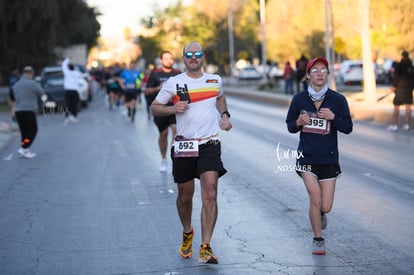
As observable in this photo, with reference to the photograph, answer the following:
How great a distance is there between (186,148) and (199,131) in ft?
0.60

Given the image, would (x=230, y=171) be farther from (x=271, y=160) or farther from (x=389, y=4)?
(x=389, y=4)

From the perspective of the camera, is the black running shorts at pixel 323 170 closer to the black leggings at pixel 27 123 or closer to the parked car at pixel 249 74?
the black leggings at pixel 27 123

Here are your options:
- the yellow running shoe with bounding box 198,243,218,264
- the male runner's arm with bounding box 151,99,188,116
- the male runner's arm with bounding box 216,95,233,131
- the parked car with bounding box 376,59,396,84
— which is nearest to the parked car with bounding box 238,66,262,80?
the parked car with bounding box 376,59,396,84

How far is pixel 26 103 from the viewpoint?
1623cm

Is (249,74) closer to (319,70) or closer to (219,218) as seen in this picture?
(219,218)

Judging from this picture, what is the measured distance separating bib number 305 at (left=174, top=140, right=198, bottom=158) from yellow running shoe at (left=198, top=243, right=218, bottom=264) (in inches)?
30.6

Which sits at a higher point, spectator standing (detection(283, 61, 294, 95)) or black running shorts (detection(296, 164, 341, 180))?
black running shorts (detection(296, 164, 341, 180))

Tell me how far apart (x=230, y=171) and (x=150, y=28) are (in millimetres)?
92772

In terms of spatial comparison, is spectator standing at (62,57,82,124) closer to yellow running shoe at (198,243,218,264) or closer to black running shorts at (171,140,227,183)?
black running shorts at (171,140,227,183)

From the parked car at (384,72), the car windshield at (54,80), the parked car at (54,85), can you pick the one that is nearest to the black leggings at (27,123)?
the parked car at (54,85)

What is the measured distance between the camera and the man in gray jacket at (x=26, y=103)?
16031mm

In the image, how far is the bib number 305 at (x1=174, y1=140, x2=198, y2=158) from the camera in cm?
702

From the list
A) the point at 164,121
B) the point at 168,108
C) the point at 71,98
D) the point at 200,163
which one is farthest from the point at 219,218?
the point at 71,98

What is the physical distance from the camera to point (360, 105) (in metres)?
28.4
